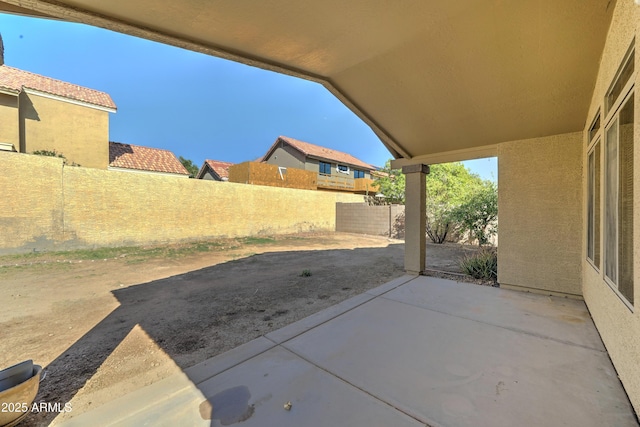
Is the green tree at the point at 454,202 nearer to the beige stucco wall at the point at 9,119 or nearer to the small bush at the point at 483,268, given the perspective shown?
the small bush at the point at 483,268

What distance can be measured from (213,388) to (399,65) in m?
4.23

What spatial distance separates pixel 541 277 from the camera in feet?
14.7

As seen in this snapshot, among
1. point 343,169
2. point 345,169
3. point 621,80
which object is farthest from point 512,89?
point 345,169

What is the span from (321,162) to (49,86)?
18.7m

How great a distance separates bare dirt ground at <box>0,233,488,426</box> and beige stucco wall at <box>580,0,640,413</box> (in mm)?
3063

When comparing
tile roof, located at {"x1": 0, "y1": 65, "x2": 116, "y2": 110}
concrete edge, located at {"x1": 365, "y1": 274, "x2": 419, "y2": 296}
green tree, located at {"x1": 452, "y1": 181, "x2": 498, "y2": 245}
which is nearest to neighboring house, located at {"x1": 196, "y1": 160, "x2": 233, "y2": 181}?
tile roof, located at {"x1": 0, "y1": 65, "x2": 116, "y2": 110}

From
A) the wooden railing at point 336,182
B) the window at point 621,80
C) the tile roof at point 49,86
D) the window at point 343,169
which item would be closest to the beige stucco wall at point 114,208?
the tile roof at point 49,86

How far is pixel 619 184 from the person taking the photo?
2357 mm

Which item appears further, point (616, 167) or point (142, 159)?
point (142, 159)

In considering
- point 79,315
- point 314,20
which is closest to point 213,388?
point 79,315

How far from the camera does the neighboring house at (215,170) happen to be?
24.7 metres

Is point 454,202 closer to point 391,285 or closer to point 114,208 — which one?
point 391,285

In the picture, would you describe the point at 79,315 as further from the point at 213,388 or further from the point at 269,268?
the point at 269,268

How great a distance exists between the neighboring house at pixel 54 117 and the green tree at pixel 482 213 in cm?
1815
